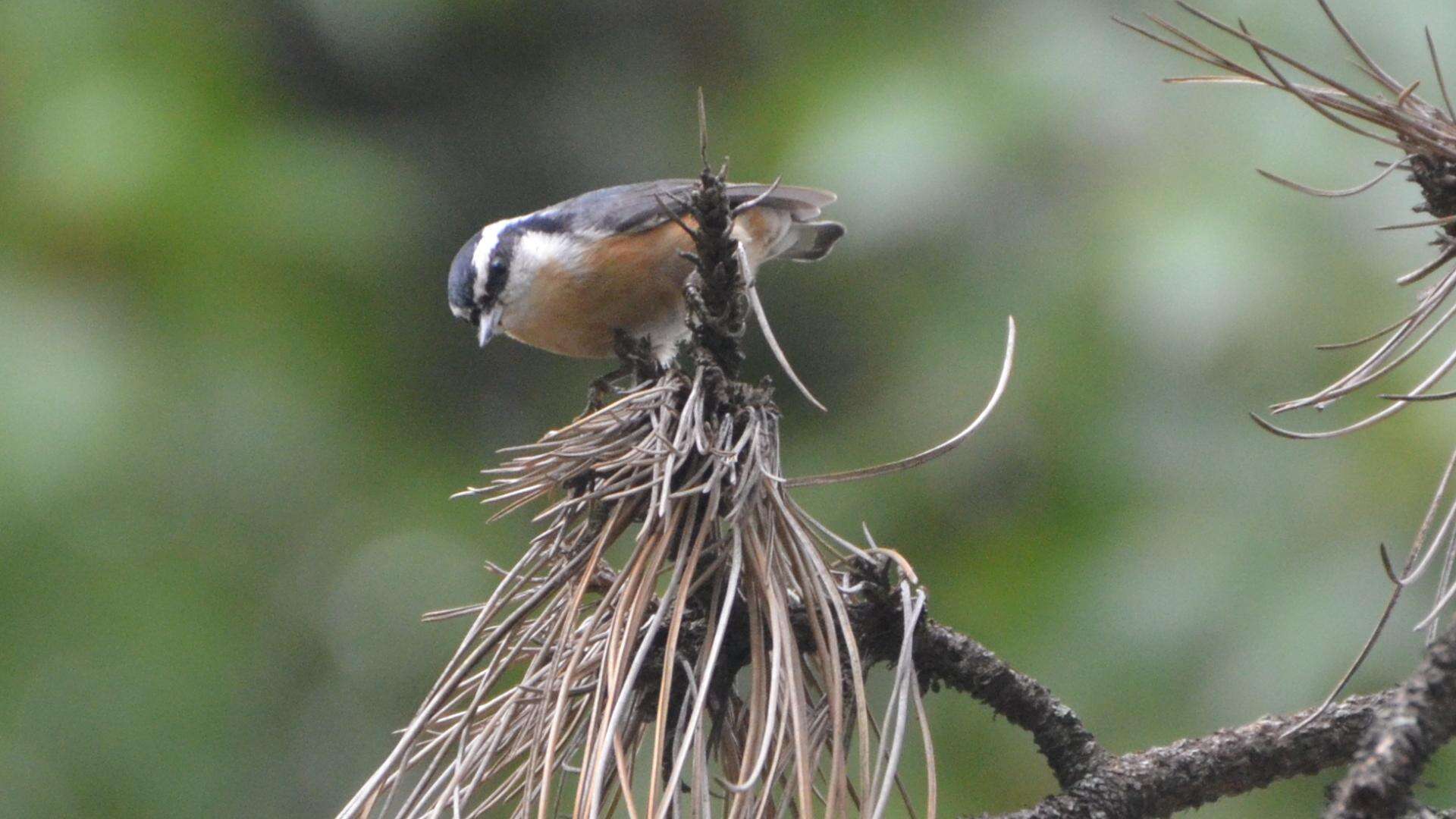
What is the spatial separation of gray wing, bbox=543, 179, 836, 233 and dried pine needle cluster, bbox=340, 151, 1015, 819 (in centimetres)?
146

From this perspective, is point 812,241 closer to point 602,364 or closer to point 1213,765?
point 602,364

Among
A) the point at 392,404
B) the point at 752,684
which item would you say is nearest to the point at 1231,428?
the point at 752,684

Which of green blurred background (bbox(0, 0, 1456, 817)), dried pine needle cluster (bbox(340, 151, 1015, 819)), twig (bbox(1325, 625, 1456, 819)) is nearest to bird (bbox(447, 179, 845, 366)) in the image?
green blurred background (bbox(0, 0, 1456, 817))

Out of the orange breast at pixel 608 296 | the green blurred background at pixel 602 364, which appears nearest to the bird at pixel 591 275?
the orange breast at pixel 608 296

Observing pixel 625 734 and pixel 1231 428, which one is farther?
pixel 1231 428

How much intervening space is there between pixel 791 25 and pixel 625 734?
11.5ft

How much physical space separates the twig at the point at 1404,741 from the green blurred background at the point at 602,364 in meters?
1.78

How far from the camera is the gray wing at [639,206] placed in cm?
294

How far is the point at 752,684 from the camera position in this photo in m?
1.22

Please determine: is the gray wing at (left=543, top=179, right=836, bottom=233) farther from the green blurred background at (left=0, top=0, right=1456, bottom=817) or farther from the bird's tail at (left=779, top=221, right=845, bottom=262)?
the bird's tail at (left=779, top=221, right=845, bottom=262)

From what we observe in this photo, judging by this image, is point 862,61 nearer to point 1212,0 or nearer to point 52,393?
point 1212,0

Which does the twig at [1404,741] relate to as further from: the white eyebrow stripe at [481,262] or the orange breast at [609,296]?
the white eyebrow stripe at [481,262]

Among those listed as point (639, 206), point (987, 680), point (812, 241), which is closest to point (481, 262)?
point (639, 206)

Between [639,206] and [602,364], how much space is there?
1.55 m
